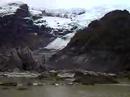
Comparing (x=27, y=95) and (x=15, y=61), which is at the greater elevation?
(x=27, y=95)

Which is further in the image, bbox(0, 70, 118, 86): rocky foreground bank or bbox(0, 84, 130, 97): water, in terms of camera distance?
bbox(0, 70, 118, 86): rocky foreground bank

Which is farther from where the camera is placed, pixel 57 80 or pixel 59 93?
pixel 57 80

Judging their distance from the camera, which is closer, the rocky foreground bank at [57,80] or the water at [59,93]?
the water at [59,93]

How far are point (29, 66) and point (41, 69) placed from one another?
680 centimetres

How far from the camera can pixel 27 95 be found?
6200 cm

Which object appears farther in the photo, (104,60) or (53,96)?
(104,60)

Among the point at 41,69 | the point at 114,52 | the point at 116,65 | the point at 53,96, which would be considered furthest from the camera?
the point at 114,52

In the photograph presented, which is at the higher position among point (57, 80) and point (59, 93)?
point (59, 93)

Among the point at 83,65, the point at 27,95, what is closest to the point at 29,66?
the point at 83,65

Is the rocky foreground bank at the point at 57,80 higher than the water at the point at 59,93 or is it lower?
lower

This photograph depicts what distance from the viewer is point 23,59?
166 metres

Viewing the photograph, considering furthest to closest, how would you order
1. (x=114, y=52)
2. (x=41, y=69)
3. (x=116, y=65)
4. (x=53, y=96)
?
(x=114, y=52) → (x=116, y=65) → (x=41, y=69) → (x=53, y=96)

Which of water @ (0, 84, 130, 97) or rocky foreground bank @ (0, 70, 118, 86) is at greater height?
water @ (0, 84, 130, 97)

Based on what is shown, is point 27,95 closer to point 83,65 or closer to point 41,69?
point 41,69
